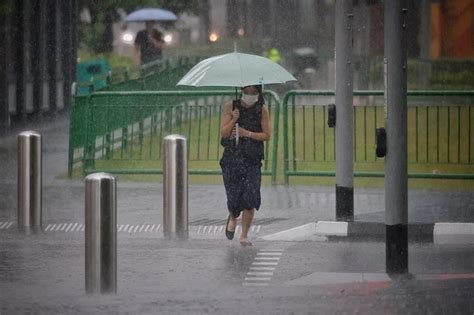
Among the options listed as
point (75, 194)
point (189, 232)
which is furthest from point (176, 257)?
point (75, 194)

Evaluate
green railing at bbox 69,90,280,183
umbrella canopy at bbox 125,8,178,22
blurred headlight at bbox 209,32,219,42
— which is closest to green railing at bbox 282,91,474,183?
green railing at bbox 69,90,280,183

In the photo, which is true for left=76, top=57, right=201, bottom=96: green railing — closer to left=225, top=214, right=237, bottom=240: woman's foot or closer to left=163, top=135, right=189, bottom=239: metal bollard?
left=163, top=135, right=189, bottom=239: metal bollard

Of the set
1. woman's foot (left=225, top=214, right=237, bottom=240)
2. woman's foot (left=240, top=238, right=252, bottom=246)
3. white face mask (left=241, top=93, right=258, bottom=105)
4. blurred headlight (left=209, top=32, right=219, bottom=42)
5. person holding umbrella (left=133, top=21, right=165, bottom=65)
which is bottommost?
woman's foot (left=240, top=238, right=252, bottom=246)

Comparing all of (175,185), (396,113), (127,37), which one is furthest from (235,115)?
(127,37)

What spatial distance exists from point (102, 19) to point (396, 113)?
30243 mm

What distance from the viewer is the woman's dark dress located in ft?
46.3

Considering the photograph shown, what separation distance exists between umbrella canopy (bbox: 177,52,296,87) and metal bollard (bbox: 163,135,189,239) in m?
0.61

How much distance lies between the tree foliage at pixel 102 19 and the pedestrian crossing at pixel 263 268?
27.1m

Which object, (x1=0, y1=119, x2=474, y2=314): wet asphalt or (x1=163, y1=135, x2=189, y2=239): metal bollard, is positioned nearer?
(x1=0, y1=119, x2=474, y2=314): wet asphalt

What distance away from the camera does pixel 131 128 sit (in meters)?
20.7

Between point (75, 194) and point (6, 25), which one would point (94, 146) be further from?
point (6, 25)

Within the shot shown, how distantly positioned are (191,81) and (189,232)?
1521 millimetres

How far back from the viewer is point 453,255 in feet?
43.9

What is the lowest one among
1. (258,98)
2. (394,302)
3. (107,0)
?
(394,302)
